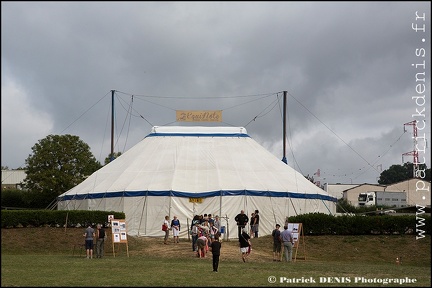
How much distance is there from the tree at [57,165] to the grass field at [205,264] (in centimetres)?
2247

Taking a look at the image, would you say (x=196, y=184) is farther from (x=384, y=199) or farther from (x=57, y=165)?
(x=384, y=199)

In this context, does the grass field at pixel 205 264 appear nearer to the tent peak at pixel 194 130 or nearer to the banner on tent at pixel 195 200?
the banner on tent at pixel 195 200

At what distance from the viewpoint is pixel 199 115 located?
159ft

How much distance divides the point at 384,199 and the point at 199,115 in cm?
3008

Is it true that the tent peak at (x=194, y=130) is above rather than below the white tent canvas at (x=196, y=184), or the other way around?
above

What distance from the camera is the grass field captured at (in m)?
19.0

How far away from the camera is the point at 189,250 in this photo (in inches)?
1276

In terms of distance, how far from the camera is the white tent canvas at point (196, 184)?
40.0 metres

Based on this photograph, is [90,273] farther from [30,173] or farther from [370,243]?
[30,173]

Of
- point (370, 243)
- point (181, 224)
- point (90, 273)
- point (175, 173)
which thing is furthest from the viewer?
point (175, 173)

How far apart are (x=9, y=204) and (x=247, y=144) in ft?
89.3

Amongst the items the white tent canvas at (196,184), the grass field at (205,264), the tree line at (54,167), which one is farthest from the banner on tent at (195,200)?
the tree line at (54,167)

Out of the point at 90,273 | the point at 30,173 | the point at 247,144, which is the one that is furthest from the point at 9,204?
the point at 90,273

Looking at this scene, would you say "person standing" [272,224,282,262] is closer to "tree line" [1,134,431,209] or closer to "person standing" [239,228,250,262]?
"person standing" [239,228,250,262]
